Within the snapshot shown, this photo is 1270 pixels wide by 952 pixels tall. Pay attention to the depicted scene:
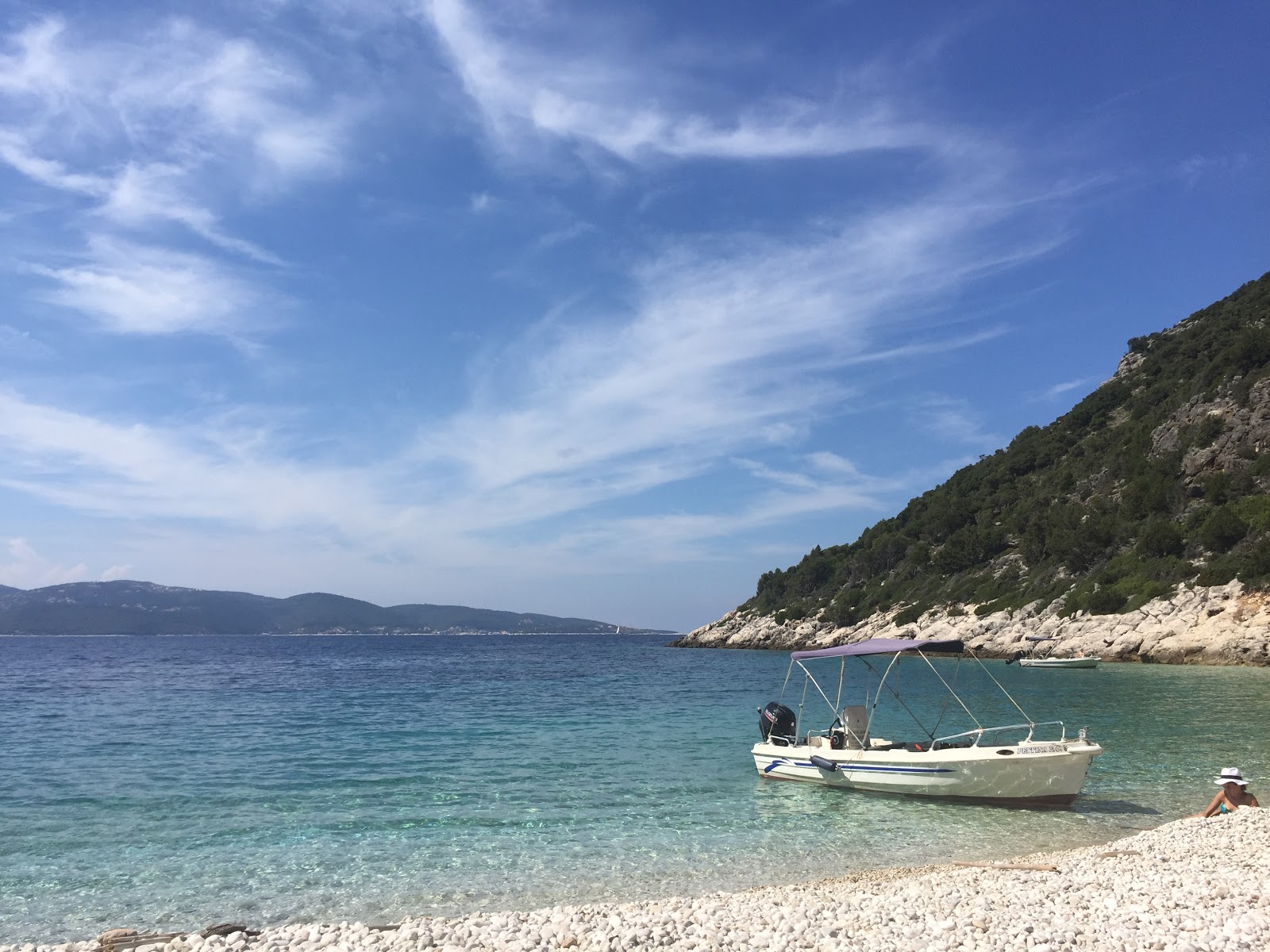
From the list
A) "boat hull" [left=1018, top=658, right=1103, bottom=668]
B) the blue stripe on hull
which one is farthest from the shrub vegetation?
the blue stripe on hull

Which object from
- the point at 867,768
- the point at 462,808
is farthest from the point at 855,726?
the point at 462,808

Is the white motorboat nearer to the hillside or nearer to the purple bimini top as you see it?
the purple bimini top

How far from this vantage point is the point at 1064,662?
54.8 metres

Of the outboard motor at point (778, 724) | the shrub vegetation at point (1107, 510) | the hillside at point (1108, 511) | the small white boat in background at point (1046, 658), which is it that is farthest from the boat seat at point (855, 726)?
the hillside at point (1108, 511)

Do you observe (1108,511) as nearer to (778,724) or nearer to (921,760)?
(778,724)

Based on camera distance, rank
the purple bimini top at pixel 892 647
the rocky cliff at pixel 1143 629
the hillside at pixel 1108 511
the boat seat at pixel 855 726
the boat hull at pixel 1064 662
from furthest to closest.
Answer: the hillside at pixel 1108 511 < the boat hull at pixel 1064 662 < the rocky cliff at pixel 1143 629 < the boat seat at pixel 855 726 < the purple bimini top at pixel 892 647

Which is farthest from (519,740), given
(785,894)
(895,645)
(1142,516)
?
(1142,516)

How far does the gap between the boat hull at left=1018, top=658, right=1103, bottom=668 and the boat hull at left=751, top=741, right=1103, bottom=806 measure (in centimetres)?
4234

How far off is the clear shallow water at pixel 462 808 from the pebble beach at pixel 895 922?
1.64 metres

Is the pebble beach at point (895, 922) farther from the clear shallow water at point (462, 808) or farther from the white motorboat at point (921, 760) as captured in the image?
the white motorboat at point (921, 760)

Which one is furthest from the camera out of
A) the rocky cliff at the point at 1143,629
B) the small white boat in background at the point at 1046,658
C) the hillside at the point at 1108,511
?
the hillside at the point at 1108,511

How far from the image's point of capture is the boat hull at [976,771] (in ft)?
54.5

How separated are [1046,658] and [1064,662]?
15.8 ft

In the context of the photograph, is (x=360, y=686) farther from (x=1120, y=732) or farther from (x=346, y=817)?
(x=1120, y=732)
